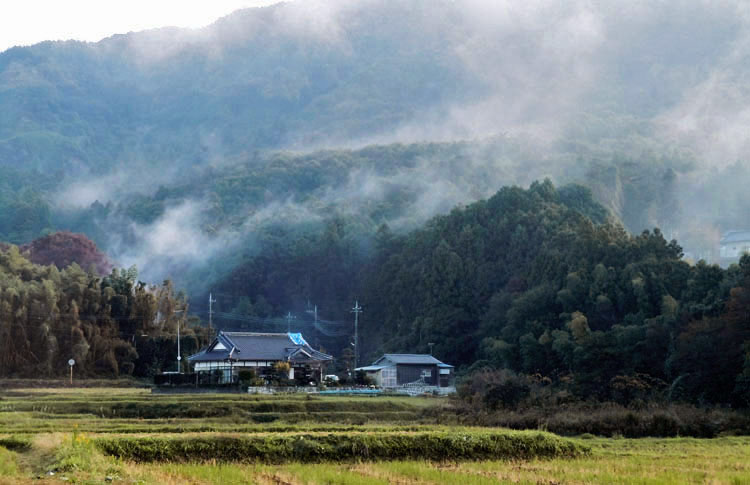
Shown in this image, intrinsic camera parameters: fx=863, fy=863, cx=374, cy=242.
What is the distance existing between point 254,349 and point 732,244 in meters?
54.7

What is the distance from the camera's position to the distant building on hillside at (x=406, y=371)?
51000mm

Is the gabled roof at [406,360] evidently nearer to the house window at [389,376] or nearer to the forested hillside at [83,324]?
the house window at [389,376]

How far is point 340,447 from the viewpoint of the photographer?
17.4 meters

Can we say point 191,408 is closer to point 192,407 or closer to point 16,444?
point 192,407

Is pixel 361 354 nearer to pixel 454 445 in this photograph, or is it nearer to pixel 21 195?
pixel 454 445

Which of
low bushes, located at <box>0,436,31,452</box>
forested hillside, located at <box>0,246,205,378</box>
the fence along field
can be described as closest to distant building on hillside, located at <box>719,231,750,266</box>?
forested hillside, located at <box>0,246,205,378</box>

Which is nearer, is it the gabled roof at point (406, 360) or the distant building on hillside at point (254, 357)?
the distant building on hillside at point (254, 357)

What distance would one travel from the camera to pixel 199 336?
55781 millimetres

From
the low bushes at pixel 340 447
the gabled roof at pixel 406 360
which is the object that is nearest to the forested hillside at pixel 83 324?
the gabled roof at pixel 406 360

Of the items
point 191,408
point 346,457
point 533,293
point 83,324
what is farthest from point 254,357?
point 346,457

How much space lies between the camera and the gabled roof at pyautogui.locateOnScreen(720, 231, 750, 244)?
270 ft

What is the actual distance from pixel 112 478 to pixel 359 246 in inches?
2841

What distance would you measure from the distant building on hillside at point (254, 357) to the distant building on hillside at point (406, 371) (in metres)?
3.97

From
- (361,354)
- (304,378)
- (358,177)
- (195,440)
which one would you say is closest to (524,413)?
(195,440)
